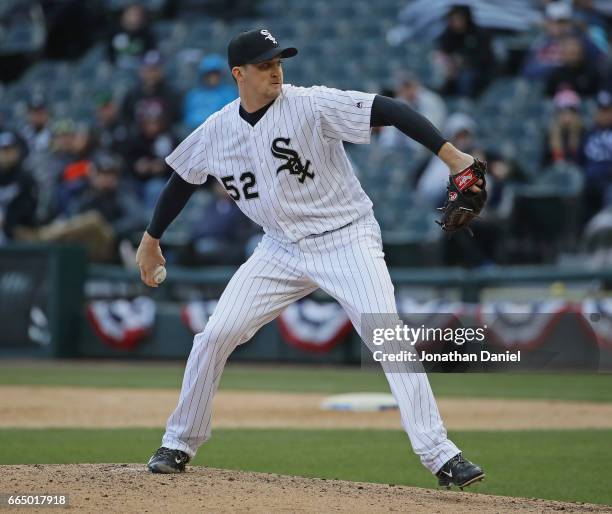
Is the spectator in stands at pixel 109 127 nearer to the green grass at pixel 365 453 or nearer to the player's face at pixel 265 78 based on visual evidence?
the green grass at pixel 365 453

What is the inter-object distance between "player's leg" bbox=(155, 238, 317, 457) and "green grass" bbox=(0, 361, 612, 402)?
5066mm

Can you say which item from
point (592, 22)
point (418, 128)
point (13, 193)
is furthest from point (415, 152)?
point (418, 128)

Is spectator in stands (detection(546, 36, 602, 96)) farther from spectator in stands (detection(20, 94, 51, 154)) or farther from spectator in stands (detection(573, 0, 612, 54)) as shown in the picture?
spectator in stands (detection(20, 94, 51, 154))

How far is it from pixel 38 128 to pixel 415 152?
5.52 metres

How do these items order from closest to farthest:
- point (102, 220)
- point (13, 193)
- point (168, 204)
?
point (168, 204) < point (102, 220) < point (13, 193)

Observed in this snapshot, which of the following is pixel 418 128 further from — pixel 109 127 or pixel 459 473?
pixel 109 127

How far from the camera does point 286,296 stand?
5273 millimetres

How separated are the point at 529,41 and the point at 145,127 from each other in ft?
15.7

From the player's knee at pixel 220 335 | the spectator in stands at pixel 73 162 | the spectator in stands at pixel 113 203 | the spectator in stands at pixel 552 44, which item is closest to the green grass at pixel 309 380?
the spectator in stands at pixel 113 203

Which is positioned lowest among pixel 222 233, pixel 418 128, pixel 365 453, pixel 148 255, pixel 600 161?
pixel 365 453

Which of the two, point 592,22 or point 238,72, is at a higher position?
point 592,22

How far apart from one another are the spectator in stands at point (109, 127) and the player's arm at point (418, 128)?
411 inches

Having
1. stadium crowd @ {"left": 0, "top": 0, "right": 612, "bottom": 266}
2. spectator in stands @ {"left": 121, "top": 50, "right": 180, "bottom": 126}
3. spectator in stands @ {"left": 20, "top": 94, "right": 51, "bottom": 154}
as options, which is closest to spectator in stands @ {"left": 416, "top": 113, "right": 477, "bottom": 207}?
stadium crowd @ {"left": 0, "top": 0, "right": 612, "bottom": 266}

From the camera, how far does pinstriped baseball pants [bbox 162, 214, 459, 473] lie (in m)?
4.98
